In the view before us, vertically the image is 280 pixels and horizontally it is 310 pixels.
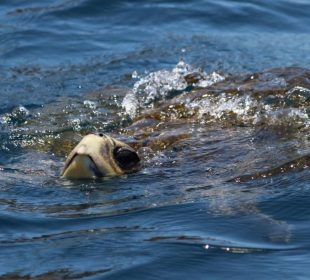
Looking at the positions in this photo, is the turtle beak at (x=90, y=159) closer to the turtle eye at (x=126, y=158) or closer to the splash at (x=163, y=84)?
the turtle eye at (x=126, y=158)

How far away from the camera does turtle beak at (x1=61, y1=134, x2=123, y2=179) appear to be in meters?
5.69

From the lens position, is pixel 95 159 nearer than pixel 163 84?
Yes

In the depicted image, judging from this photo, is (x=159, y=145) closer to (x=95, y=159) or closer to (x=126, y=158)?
(x=126, y=158)

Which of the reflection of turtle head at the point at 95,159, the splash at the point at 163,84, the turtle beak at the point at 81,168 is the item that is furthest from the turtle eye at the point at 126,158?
the splash at the point at 163,84

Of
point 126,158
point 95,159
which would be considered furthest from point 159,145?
point 95,159

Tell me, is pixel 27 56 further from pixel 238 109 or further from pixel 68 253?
pixel 68 253

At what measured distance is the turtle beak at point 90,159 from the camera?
5688mm

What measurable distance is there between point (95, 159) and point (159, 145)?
0.72 m

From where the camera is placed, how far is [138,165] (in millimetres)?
6004

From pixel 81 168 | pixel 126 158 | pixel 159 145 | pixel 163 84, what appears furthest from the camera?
pixel 163 84

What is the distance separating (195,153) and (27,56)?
4117 millimetres

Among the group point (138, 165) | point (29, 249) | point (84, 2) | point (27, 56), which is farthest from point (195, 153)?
point (84, 2)

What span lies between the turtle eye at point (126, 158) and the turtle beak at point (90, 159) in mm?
58

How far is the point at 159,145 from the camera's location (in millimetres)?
6328
